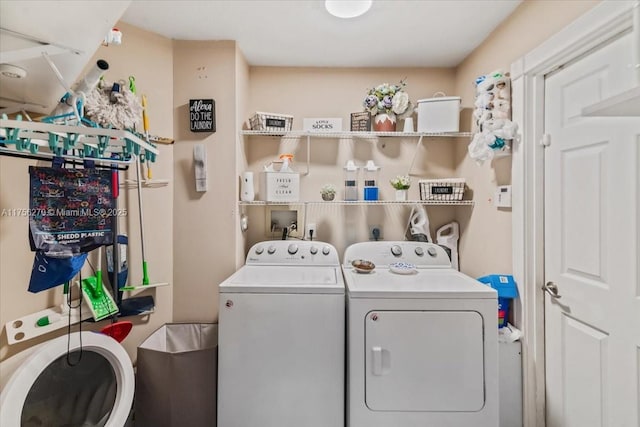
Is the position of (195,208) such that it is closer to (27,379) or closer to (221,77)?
(221,77)

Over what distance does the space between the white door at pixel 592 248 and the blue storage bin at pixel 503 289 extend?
16 centimetres

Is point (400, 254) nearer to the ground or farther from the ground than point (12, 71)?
nearer to the ground

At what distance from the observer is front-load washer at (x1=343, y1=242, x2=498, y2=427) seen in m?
1.42

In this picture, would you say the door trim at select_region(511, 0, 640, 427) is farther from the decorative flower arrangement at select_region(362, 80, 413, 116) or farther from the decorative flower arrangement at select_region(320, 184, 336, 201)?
the decorative flower arrangement at select_region(320, 184, 336, 201)

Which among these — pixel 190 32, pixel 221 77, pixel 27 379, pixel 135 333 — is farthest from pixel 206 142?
pixel 27 379

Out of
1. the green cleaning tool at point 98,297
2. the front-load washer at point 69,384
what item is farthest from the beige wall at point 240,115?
the front-load washer at point 69,384

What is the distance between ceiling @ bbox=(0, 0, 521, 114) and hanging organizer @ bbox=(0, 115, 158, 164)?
6.4 inches

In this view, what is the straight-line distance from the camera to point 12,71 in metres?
0.83

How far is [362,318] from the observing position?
4.75 ft

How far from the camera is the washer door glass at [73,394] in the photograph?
4.18ft

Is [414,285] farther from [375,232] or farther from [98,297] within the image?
[98,297]

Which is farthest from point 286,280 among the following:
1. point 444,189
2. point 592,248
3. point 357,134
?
point 592,248

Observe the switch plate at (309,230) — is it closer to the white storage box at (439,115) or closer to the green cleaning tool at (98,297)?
the white storage box at (439,115)

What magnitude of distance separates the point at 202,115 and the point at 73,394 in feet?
5.49
